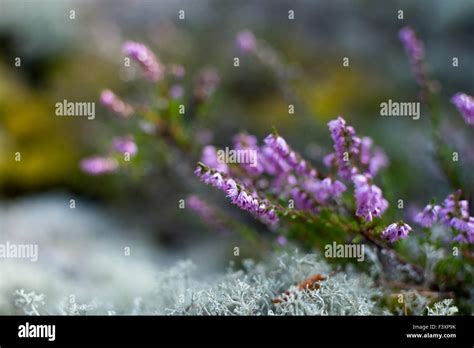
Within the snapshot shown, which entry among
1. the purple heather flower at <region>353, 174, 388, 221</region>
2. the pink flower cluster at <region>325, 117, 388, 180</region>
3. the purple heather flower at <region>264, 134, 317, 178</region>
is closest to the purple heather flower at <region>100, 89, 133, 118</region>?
the purple heather flower at <region>264, 134, 317, 178</region>

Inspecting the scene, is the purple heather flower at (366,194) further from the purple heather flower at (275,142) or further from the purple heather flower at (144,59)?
the purple heather flower at (144,59)

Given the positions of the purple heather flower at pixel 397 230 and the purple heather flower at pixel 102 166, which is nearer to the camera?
the purple heather flower at pixel 397 230

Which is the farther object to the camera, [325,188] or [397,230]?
[325,188]

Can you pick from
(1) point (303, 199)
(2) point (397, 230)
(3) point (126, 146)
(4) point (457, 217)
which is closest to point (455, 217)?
(4) point (457, 217)

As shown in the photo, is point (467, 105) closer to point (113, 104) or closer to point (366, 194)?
point (366, 194)

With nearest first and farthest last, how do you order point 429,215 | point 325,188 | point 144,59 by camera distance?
point 429,215 → point 325,188 → point 144,59

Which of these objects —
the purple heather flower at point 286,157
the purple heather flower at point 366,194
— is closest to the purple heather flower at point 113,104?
the purple heather flower at point 286,157
